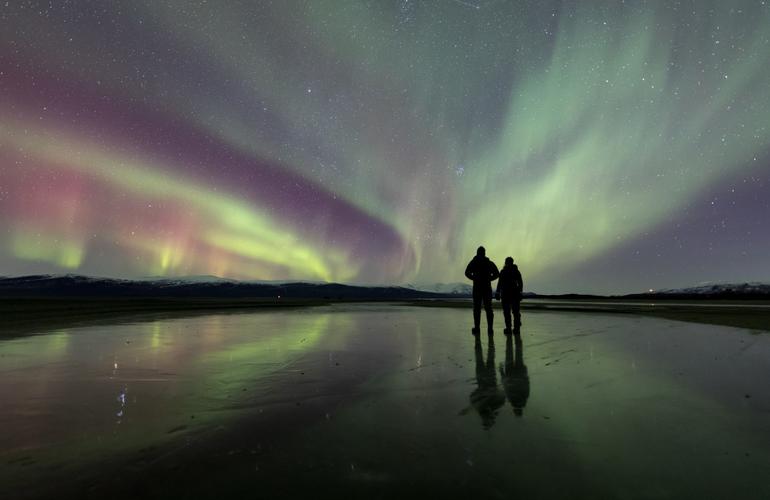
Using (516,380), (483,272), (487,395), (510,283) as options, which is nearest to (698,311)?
(510,283)

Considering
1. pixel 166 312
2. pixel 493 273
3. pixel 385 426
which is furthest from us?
pixel 166 312

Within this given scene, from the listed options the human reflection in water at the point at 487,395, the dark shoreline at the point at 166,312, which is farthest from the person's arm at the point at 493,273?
the dark shoreline at the point at 166,312

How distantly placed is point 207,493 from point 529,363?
5922mm

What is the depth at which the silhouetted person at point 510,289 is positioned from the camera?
11727 mm

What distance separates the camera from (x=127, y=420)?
12.3ft

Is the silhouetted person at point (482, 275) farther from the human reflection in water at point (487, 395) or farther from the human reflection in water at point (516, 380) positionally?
the human reflection in water at point (487, 395)

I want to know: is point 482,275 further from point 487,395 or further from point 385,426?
point 385,426

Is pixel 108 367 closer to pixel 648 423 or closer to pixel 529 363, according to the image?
pixel 529 363

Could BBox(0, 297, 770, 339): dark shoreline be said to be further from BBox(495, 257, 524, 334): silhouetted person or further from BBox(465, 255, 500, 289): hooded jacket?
BBox(465, 255, 500, 289): hooded jacket

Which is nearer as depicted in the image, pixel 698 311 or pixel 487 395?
pixel 487 395

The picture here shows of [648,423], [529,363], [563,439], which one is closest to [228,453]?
[563,439]

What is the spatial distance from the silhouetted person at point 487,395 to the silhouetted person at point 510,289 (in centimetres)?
504

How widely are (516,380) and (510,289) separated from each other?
678 centimetres

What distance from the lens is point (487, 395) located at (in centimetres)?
469
